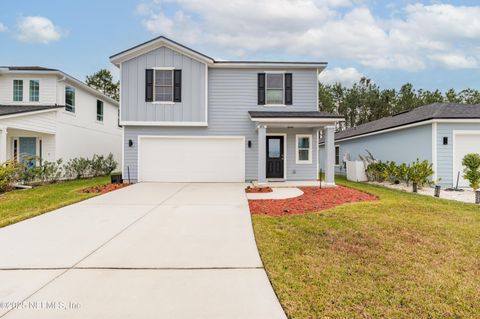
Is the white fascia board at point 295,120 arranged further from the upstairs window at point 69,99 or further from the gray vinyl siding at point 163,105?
the upstairs window at point 69,99

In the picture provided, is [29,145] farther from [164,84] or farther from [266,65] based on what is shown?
[266,65]

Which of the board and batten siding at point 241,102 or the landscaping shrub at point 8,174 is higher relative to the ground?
the board and batten siding at point 241,102

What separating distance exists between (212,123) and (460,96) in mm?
41263

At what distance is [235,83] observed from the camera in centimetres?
1273

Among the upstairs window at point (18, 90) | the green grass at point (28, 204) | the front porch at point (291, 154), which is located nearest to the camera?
the green grass at point (28, 204)

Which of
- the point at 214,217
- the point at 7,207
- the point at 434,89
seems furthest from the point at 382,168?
the point at 434,89

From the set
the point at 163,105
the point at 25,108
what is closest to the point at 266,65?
the point at 163,105

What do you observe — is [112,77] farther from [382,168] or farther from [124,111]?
[382,168]

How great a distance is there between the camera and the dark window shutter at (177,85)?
40.2 feet

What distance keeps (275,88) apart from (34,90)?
1267 centimetres

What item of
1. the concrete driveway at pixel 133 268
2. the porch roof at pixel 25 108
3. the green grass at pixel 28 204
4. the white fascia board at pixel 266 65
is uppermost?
the white fascia board at pixel 266 65

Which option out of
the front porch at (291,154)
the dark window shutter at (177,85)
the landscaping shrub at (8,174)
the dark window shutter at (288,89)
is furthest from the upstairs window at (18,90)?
the dark window shutter at (288,89)

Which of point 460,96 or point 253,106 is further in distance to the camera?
point 460,96

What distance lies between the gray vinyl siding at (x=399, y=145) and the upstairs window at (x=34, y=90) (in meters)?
19.0
